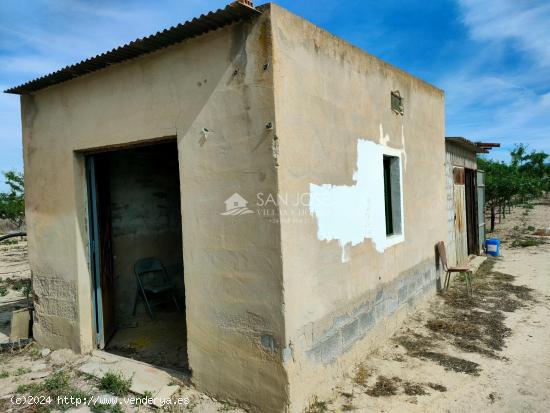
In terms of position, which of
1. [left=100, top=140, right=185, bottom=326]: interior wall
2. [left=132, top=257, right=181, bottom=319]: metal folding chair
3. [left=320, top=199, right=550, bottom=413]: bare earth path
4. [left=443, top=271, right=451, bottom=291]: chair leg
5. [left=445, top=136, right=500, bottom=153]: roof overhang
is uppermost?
[left=445, top=136, right=500, bottom=153]: roof overhang

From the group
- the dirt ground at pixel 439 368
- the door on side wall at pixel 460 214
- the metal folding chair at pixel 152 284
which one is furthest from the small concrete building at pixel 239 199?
the door on side wall at pixel 460 214

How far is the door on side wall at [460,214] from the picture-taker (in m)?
8.93

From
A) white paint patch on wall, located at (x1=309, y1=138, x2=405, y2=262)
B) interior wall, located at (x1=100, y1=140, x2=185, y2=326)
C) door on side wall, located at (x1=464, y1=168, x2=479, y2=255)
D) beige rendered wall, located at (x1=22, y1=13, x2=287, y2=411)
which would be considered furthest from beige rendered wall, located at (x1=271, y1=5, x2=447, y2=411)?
door on side wall, located at (x1=464, y1=168, x2=479, y2=255)

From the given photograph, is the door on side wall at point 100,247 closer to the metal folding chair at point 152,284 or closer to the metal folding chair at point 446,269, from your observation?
the metal folding chair at point 152,284

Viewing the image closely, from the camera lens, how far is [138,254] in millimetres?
6102

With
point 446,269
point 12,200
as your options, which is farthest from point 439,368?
point 12,200

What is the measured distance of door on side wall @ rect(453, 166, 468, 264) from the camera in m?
8.93

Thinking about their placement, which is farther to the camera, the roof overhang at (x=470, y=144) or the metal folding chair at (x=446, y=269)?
the roof overhang at (x=470, y=144)

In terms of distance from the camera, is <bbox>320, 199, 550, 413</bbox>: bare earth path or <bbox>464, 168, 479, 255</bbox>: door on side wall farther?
<bbox>464, 168, 479, 255</bbox>: door on side wall

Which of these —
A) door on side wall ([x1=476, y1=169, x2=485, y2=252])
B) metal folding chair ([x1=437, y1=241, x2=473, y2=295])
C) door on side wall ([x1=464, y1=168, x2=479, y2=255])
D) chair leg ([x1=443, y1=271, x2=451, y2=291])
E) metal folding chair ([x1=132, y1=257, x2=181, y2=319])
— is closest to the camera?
metal folding chair ([x1=132, y1=257, x2=181, y2=319])

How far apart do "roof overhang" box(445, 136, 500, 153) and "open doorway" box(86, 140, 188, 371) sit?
578cm

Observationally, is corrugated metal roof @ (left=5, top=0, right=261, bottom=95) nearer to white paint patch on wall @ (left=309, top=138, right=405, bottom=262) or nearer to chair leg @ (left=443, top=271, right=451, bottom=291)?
white paint patch on wall @ (left=309, top=138, right=405, bottom=262)

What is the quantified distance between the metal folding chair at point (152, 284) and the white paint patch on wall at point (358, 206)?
326 centimetres

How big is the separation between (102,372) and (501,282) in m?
7.55
